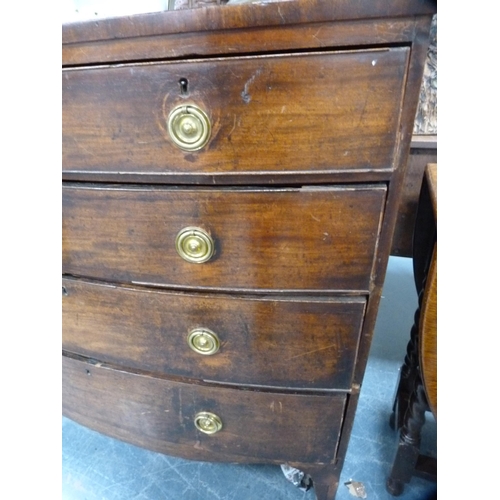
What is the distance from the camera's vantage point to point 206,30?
16.6 inches

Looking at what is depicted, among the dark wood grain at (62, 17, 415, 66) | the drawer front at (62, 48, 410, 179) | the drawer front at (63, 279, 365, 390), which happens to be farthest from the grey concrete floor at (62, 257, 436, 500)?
the dark wood grain at (62, 17, 415, 66)

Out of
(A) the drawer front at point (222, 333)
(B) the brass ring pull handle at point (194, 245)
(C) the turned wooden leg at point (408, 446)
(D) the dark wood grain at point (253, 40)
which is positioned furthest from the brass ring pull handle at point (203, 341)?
(C) the turned wooden leg at point (408, 446)

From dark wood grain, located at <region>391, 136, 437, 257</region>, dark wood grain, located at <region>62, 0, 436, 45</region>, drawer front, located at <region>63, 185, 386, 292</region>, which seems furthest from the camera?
dark wood grain, located at <region>391, 136, 437, 257</region>

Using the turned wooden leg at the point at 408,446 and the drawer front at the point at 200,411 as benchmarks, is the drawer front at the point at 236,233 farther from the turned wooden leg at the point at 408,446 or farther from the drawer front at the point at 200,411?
the turned wooden leg at the point at 408,446

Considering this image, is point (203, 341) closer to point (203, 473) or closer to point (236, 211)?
point (236, 211)

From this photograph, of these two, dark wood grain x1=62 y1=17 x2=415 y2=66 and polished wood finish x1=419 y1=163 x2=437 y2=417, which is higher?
dark wood grain x1=62 y1=17 x2=415 y2=66

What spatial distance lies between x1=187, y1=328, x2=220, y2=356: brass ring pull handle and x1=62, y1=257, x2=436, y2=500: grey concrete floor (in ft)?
1.68

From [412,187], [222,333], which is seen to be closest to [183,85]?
[222,333]

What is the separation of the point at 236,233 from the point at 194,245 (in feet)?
0.21

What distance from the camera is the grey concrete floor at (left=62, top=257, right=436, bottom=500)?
2.94 ft

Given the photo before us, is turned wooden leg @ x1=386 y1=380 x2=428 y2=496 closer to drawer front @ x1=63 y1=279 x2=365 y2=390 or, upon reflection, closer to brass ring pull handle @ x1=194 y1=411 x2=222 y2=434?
drawer front @ x1=63 y1=279 x2=365 y2=390

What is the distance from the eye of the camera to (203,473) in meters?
0.95
